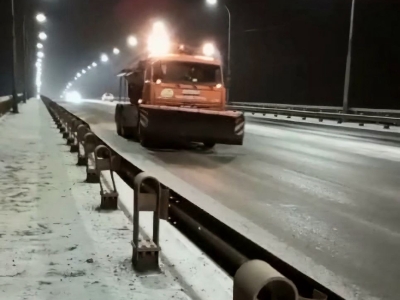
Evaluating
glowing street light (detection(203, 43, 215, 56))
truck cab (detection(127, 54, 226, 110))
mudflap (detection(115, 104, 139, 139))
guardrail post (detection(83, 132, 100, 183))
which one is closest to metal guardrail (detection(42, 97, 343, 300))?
guardrail post (detection(83, 132, 100, 183))

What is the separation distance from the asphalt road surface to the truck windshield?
2173 mm

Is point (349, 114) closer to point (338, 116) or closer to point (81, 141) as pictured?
point (338, 116)

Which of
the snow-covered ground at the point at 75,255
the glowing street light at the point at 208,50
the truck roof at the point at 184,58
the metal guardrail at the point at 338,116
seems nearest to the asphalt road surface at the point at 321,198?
the snow-covered ground at the point at 75,255

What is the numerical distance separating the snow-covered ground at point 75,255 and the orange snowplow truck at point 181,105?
644 cm

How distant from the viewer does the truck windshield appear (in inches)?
667

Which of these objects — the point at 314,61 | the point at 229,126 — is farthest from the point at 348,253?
the point at 314,61

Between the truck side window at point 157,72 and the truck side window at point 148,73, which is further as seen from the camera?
the truck side window at point 148,73

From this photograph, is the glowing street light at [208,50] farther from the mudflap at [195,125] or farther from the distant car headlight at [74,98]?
the distant car headlight at [74,98]

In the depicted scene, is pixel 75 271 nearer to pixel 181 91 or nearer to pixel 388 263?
pixel 388 263

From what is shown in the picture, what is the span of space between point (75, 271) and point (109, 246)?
83cm

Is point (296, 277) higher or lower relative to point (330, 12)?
lower

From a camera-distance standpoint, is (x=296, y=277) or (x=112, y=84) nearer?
(x=296, y=277)

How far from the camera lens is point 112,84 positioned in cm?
11800

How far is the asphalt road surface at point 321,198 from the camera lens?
5797mm
